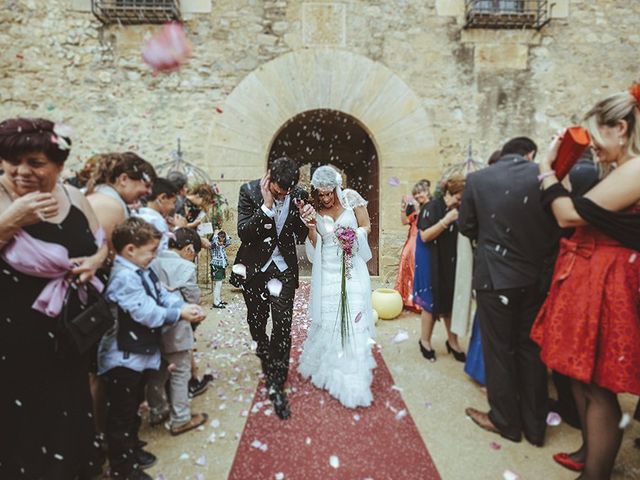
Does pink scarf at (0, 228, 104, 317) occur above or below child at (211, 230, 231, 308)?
above

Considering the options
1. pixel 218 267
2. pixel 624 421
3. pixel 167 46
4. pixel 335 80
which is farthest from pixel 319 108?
pixel 624 421

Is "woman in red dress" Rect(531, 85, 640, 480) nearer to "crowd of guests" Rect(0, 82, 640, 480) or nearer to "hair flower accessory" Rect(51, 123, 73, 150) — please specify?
"crowd of guests" Rect(0, 82, 640, 480)

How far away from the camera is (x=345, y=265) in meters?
3.27

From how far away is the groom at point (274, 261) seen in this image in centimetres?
300

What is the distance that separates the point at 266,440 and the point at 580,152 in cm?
247

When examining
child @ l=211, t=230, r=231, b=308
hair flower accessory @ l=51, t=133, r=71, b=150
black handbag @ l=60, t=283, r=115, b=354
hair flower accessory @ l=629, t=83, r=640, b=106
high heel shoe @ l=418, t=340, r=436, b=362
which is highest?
hair flower accessory @ l=629, t=83, r=640, b=106

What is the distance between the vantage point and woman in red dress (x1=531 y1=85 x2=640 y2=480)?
193 centimetres

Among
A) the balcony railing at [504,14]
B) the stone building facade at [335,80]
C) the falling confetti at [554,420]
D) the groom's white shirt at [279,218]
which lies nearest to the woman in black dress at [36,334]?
the groom's white shirt at [279,218]

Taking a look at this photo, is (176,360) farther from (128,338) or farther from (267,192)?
(267,192)

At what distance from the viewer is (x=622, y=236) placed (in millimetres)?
1945

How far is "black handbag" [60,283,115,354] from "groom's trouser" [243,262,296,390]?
1.25m

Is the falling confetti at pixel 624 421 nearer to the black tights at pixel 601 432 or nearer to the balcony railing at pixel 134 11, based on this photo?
the black tights at pixel 601 432

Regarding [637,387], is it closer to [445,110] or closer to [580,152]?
[580,152]

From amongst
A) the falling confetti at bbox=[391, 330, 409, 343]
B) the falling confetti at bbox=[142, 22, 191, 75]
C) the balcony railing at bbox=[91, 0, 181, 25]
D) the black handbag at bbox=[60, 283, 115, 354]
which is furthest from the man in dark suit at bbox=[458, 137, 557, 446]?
the balcony railing at bbox=[91, 0, 181, 25]
